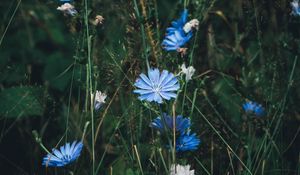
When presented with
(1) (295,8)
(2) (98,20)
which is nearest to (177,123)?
(2) (98,20)

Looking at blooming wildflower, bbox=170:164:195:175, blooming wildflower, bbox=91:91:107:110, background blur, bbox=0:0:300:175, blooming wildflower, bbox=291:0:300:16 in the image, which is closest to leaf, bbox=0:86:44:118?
A: background blur, bbox=0:0:300:175

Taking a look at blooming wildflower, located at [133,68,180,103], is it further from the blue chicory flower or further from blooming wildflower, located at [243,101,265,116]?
blooming wildflower, located at [243,101,265,116]

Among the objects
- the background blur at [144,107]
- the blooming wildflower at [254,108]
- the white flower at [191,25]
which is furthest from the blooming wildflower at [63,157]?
the blooming wildflower at [254,108]

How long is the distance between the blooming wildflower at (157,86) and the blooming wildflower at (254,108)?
500mm

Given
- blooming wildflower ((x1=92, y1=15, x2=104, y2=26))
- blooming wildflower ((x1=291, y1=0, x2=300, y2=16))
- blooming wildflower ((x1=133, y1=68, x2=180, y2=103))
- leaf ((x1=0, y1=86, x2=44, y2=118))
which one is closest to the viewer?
blooming wildflower ((x1=133, y1=68, x2=180, y2=103))

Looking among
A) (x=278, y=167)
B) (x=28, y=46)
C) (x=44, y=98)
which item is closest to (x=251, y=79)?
(x=278, y=167)

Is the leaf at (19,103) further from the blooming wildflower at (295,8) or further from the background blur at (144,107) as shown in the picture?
the blooming wildflower at (295,8)

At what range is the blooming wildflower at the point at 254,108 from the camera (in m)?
1.73

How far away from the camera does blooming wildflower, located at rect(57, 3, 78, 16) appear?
1.51 meters

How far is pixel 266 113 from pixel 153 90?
56 centimetres

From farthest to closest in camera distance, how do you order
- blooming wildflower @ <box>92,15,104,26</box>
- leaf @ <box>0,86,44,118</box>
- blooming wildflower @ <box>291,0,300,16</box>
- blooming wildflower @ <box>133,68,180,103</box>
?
1. leaf @ <box>0,86,44,118</box>
2. blooming wildflower @ <box>291,0,300,16</box>
3. blooming wildflower @ <box>92,15,104,26</box>
4. blooming wildflower @ <box>133,68,180,103</box>

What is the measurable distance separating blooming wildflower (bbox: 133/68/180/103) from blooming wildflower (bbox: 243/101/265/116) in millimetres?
500

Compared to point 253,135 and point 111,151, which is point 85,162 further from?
point 253,135

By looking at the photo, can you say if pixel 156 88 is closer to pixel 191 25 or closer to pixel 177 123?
pixel 177 123
